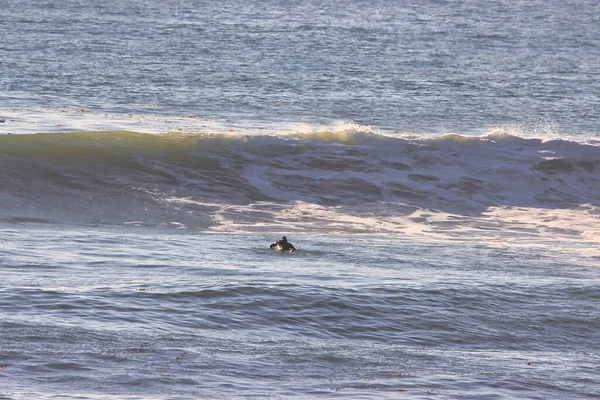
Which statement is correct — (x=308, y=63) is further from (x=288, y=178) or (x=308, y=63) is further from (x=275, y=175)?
(x=288, y=178)

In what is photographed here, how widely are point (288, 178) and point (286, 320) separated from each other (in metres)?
11.0

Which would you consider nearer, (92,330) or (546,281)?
(92,330)

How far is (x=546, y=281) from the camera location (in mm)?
12742

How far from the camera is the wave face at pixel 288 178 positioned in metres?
18.1

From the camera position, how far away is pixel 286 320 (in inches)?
417

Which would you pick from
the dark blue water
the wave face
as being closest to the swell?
the wave face

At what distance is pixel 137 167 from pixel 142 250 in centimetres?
813

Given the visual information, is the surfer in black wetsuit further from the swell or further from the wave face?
the swell

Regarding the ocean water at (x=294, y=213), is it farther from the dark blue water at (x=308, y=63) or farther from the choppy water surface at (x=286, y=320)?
the dark blue water at (x=308, y=63)

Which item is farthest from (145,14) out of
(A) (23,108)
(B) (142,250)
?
(B) (142,250)

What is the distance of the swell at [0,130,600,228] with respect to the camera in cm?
1869

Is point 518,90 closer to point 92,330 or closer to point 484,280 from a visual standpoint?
point 484,280

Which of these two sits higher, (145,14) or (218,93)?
(145,14)

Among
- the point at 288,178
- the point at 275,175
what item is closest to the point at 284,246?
the point at 288,178
